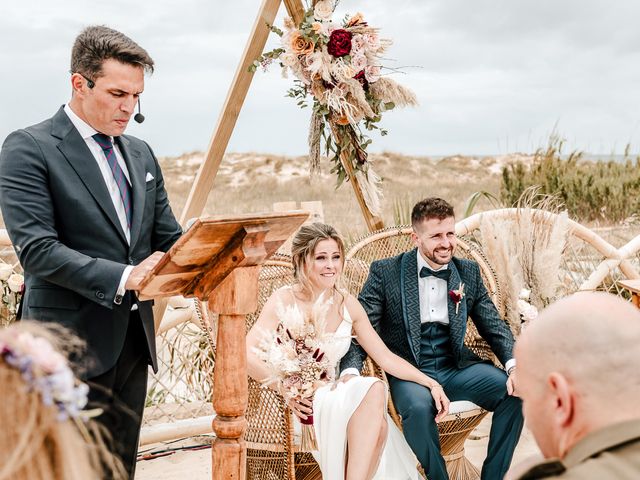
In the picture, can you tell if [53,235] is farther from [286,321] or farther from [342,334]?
[342,334]

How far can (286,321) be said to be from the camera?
11.6 feet

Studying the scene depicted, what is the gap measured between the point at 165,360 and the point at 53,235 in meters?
2.98

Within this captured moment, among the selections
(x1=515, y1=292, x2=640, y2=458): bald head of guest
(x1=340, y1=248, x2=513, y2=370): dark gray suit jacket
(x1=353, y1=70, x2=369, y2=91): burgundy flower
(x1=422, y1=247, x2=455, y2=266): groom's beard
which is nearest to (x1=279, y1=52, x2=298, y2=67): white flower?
(x1=353, y1=70, x2=369, y2=91): burgundy flower

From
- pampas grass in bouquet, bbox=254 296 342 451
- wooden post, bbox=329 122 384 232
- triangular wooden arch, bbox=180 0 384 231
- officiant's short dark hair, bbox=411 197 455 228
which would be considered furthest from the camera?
wooden post, bbox=329 122 384 232

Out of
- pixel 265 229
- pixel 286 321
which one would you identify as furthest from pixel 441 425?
pixel 265 229

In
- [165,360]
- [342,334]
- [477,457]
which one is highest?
[342,334]

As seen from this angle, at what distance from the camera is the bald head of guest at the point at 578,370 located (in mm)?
1406

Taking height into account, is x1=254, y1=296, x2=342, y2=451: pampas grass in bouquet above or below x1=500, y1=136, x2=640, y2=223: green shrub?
below

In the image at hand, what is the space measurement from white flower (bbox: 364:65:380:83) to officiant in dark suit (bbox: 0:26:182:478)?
1.95 m

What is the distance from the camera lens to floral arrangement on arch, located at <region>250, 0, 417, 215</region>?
175 inches

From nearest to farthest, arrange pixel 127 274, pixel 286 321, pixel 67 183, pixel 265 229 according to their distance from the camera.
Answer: pixel 265 229
pixel 127 274
pixel 67 183
pixel 286 321

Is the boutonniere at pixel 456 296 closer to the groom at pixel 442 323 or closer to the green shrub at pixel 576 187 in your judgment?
the groom at pixel 442 323

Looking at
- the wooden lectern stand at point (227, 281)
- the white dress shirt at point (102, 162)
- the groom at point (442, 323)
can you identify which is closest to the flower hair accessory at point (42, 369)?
the wooden lectern stand at point (227, 281)

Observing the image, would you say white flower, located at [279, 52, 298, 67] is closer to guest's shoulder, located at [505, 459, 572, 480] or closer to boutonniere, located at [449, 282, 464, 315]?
boutonniere, located at [449, 282, 464, 315]
